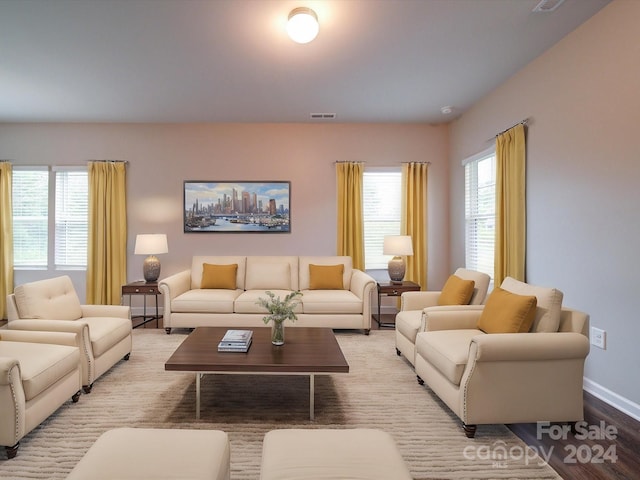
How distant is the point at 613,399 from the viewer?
2557mm

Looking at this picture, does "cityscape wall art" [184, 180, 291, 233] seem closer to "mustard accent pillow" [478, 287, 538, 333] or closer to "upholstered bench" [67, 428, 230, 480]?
"mustard accent pillow" [478, 287, 538, 333]

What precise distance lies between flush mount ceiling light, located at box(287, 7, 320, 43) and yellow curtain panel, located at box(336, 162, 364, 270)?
272 centimetres

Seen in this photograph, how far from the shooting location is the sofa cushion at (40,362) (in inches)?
80.0

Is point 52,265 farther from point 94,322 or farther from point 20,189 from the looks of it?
point 94,322

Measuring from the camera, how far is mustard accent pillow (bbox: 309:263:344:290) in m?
4.66

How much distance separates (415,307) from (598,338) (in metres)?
1.48

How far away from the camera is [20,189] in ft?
17.4

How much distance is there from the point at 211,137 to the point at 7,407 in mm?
4213

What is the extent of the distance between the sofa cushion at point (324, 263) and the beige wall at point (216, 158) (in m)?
0.44

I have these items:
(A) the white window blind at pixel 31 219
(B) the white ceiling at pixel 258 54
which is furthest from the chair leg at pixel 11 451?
(A) the white window blind at pixel 31 219

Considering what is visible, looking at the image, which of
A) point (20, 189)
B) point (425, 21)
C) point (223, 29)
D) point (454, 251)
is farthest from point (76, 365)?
point (454, 251)

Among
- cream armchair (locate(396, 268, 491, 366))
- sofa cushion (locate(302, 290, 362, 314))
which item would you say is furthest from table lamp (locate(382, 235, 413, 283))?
cream armchair (locate(396, 268, 491, 366))

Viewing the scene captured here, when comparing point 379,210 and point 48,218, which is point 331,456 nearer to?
point 379,210

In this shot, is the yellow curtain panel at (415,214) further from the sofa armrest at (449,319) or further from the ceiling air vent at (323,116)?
the sofa armrest at (449,319)
